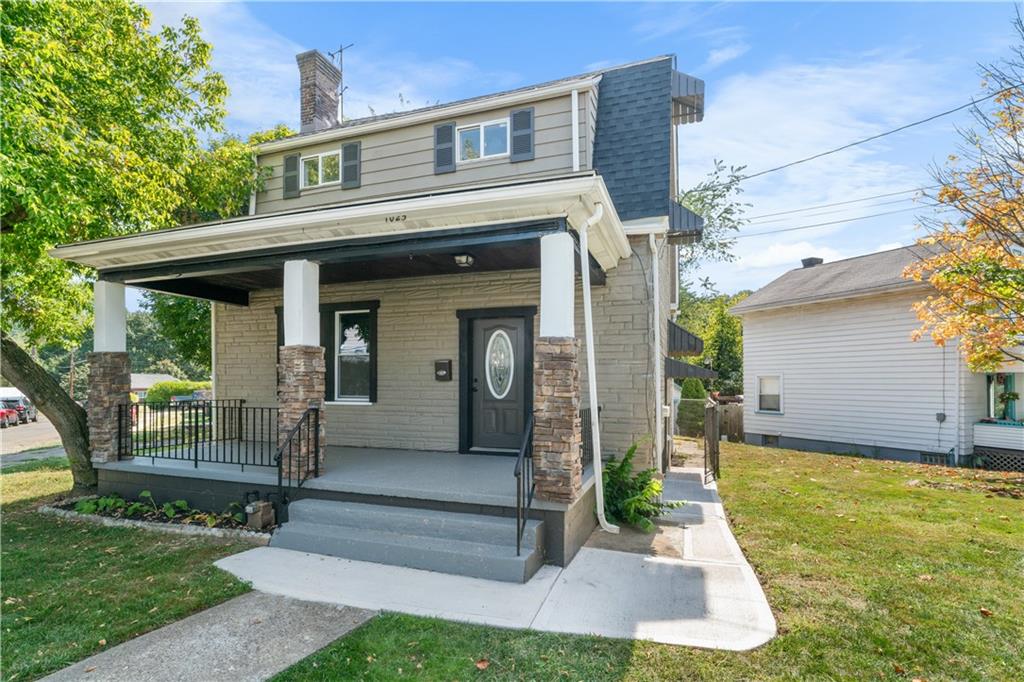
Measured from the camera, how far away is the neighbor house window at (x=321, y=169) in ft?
30.9

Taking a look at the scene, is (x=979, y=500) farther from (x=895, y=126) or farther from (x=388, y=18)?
(x=388, y=18)

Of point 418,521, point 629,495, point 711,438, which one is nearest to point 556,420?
point 418,521

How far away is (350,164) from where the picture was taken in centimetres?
922

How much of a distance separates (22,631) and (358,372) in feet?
17.1

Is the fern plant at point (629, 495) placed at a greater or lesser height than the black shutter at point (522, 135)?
lesser

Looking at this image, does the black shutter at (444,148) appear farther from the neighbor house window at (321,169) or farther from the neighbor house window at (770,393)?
the neighbor house window at (770,393)

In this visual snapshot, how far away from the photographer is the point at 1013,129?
7.57 metres

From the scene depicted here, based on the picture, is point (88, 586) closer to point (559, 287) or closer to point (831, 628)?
point (559, 287)

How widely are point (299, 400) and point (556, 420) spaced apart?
3018mm

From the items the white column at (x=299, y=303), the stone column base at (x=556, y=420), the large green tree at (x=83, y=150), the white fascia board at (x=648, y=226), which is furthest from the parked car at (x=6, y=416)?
the white fascia board at (x=648, y=226)

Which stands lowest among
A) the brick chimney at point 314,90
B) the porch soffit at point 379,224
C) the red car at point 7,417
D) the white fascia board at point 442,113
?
the red car at point 7,417

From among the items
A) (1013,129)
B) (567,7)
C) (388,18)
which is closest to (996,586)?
(1013,129)

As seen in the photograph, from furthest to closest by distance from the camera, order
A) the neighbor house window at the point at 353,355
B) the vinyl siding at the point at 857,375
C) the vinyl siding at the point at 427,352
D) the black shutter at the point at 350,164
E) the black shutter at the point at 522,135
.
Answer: the vinyl siding at the point at 857,375 → the black shutter at the point at 350,164 → the neighbor house window at the point at 353,355 → the black shutter at the point at 522,135 → the vinyl siding at the point at 427,352

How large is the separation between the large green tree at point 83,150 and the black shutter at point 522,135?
530 centimetres
